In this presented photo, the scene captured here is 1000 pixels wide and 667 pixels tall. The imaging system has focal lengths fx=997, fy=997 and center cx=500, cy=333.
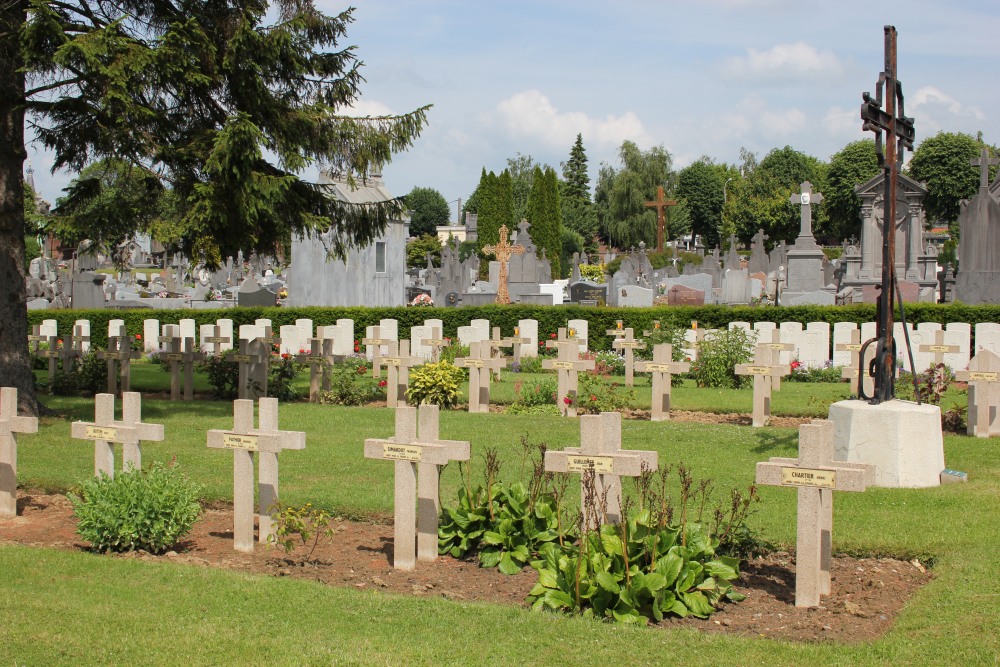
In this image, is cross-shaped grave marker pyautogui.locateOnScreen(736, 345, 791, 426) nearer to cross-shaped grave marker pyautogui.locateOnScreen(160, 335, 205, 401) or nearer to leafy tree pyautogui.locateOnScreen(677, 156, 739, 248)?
cross-shaped grave marker pyautogui.locateOnScreen(160, 335, 205, 401)

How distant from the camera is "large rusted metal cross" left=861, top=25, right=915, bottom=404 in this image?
8.33m

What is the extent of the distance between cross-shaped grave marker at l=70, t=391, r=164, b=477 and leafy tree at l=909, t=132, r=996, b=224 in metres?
61.5

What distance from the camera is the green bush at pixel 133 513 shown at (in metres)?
6.63

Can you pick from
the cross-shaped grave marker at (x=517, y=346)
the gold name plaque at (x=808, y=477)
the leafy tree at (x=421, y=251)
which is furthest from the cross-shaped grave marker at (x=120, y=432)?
the leafy tree at (x=421, y=251)

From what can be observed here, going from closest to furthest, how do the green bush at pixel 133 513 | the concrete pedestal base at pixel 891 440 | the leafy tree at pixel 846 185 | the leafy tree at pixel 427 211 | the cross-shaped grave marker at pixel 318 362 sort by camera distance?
the green bush at pixel 133 513 < the concrete pedestal base at pixel 891 440 < the cross-shaped grave marker at pixel 318 362 < the leafy tree at pixel 846 185 < the leafy tree at pixel 427 211

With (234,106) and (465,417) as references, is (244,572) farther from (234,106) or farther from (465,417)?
(234,106)

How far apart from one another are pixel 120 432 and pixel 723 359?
39.3 ft

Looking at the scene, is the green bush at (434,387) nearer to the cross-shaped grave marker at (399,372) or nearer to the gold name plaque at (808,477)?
the cross-shaped grave marker at (399,372)

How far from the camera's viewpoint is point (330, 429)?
480 inches

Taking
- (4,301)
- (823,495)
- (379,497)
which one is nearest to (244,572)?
(379,497)

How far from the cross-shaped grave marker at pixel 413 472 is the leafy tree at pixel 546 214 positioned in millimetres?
51663

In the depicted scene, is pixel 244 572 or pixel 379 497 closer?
pixel 244 572

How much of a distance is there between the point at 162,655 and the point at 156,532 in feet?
6.59

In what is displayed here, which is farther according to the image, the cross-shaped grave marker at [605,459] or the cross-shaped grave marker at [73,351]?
the cross-shaped grave marker at [73,351]
